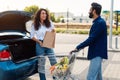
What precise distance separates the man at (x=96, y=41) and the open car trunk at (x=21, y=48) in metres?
1.59

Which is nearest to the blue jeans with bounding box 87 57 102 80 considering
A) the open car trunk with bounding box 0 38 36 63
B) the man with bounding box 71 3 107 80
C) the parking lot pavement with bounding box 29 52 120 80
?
the man with bounding box 71 3 107 80

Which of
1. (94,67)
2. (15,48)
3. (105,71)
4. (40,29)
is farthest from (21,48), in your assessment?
(105,71)

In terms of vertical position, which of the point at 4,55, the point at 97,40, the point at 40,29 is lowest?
the point at 4,55

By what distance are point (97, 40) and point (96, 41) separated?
2 cm

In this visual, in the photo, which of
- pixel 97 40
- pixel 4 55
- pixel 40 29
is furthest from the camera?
pixel 40 29

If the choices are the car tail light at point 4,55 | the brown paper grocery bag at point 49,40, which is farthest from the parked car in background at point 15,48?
the brown paper grocery bag at point 49,40

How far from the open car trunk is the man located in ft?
5.23

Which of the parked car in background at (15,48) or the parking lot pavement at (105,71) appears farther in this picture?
the parking lot pavement at (105,71)

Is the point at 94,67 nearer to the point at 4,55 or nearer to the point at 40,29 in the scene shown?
the point at 4,55

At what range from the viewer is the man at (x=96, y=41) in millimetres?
6023

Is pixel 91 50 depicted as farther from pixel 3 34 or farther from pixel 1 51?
pixel 3 34

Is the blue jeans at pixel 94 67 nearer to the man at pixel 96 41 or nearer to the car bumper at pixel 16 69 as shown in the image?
the man at pixel 96 41

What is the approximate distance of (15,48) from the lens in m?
7.07

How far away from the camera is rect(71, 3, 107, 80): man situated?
237 inches
